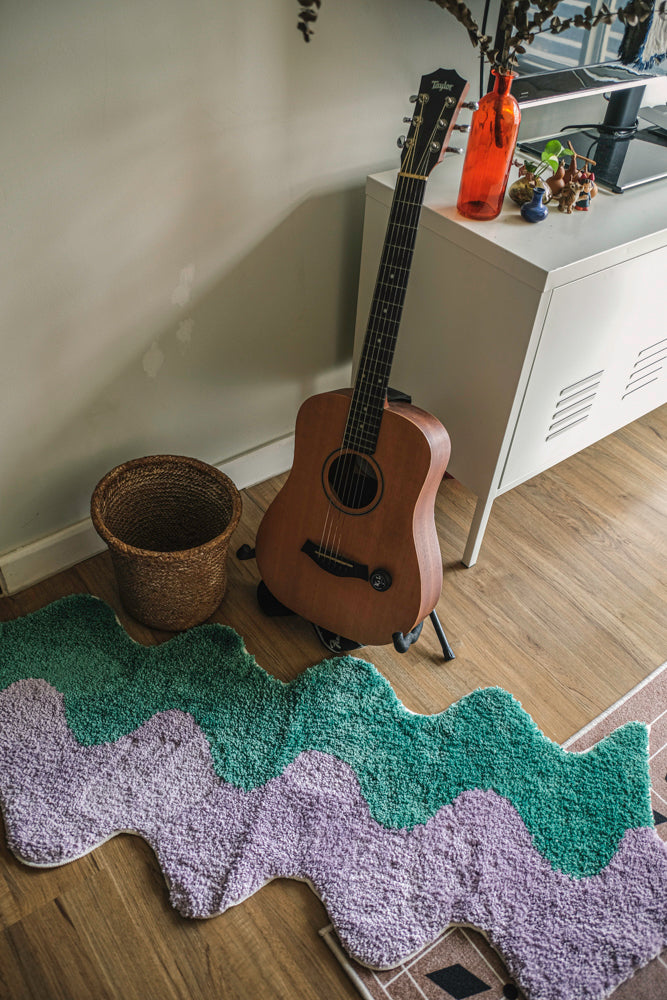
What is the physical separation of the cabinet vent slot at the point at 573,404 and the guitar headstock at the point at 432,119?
58 centimetres

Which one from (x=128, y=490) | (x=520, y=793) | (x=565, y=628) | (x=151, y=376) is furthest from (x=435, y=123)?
(x=520, y=793)

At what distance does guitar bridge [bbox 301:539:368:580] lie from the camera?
153 centimetres

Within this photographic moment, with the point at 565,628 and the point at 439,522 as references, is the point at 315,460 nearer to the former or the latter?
the point at 439,522

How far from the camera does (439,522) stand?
197cm

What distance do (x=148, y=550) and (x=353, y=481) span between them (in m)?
0.47

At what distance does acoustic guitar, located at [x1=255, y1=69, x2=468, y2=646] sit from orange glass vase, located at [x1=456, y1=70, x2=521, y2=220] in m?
0.17

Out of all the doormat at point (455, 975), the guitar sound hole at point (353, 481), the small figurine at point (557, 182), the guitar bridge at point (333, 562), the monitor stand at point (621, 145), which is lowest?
the doormat at point (455, 975)

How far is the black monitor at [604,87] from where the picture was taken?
1608 mm

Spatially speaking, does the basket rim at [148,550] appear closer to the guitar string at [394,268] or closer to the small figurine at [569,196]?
the guitar string at [394,268]

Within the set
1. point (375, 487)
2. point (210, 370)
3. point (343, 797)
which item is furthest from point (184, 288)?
point (343, 797)

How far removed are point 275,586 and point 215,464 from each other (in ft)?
1.41

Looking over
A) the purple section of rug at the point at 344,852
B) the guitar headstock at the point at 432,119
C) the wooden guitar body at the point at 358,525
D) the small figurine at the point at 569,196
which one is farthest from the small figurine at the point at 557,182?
the purple section of rug at the point at 344,852

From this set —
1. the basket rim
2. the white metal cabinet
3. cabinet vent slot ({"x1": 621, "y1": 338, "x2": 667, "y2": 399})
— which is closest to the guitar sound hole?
the basket rim

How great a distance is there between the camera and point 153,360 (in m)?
1.66
